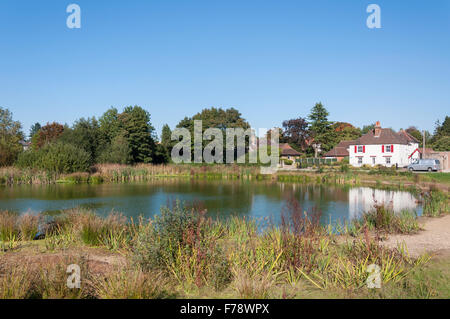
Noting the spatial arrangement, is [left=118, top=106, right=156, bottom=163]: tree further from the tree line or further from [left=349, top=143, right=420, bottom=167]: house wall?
[left=349, top=143, right=420, bottom=167]: house wall

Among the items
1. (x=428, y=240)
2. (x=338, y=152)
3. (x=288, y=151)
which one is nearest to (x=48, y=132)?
(x=288, y=151)

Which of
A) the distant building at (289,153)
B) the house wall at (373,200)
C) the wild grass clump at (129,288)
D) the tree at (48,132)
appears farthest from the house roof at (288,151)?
the wild grass clump at (129,288)

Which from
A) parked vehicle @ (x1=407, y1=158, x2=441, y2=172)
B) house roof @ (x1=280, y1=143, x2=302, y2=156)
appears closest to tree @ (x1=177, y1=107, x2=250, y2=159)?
house roof @ (x1=280, y1=143, x2=302, y2=156)

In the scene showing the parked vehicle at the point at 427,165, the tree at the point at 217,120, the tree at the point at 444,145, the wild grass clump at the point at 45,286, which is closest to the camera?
the wild grass clump at the point at 45,286

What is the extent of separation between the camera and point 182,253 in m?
5.41

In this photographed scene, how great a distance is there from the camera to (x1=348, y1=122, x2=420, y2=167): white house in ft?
139

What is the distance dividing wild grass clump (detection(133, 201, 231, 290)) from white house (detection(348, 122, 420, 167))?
41.6 meters

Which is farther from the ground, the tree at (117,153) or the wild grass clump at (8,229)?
the tree at (117,153)

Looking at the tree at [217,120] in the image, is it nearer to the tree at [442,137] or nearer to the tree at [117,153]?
the tree at [117,153]

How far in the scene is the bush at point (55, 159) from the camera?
2967cm

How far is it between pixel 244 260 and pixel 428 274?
9.65ft
